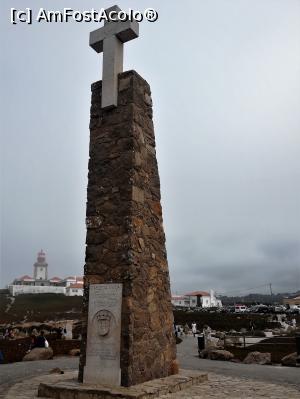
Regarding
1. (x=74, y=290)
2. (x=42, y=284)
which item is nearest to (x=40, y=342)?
(x=74, y=290)

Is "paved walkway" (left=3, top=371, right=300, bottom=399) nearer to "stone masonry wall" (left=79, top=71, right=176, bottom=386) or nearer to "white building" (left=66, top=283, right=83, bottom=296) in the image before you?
"stone masonry wall" (left=79, top=71, right=176, bottom=386)

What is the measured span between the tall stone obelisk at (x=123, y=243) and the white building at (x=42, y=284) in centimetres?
10799

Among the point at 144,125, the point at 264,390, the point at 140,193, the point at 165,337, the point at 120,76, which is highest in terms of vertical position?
the point at 120,76

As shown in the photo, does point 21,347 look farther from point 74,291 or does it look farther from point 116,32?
point 74,291

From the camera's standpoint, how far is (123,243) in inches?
297

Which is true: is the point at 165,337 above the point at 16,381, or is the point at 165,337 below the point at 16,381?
above

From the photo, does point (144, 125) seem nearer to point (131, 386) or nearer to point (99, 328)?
point (99, 328)

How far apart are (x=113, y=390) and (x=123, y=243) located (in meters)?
2.34

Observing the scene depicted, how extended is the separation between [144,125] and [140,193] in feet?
4.81

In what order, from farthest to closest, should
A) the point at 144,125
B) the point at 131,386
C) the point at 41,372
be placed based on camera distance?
the point at 41,372
the point at 144,125
the point at 131,386

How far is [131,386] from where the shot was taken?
6863mm

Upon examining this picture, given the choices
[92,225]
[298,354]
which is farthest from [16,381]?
[298,354]

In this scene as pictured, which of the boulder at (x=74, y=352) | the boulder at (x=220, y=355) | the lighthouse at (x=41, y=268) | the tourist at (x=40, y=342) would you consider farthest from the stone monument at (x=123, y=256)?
the lighthouse at (x=41, y=268)

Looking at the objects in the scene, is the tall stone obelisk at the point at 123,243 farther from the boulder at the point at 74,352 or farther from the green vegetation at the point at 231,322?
the green vegetation at the point at 231,322
